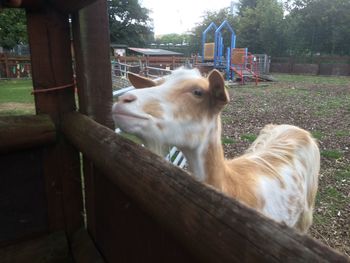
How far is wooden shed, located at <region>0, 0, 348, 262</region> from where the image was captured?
1434mm

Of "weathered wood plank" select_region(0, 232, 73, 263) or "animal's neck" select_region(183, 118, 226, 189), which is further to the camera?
"animal's neck" select_region(183, 118, 226, 189)

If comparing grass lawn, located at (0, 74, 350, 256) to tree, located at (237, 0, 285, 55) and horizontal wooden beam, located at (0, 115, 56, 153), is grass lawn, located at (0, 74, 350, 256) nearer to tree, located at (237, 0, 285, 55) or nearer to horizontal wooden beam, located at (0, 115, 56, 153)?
horizontal wooden beam, located at (0, 115, 56, 153)

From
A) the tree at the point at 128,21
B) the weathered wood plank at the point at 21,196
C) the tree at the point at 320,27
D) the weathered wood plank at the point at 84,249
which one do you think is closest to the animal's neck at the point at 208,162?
the weathered wood plank at the point at 84,249

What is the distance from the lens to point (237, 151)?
5.74 meters

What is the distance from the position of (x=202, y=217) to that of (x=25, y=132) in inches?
57.6

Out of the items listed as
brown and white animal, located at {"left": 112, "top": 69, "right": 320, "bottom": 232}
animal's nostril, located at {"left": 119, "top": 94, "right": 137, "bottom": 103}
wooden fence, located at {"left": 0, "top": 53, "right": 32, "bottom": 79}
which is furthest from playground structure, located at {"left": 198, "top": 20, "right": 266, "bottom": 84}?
animal's nostril, located at {"left": 119, "top": 94, "right": 137, "bottom": 103}

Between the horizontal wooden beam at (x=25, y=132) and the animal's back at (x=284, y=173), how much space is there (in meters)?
1.28

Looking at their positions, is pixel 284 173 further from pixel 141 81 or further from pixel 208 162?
pixel 141 81

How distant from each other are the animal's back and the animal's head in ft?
1.86

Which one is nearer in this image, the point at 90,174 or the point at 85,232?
the point at 90,174

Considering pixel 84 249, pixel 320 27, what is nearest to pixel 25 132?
pixel 84 249

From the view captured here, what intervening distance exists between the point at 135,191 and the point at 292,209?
6.49ft

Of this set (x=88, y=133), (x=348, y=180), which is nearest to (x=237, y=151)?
(x=348, y=180)

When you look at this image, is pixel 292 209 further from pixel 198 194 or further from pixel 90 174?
pixel 198 194
